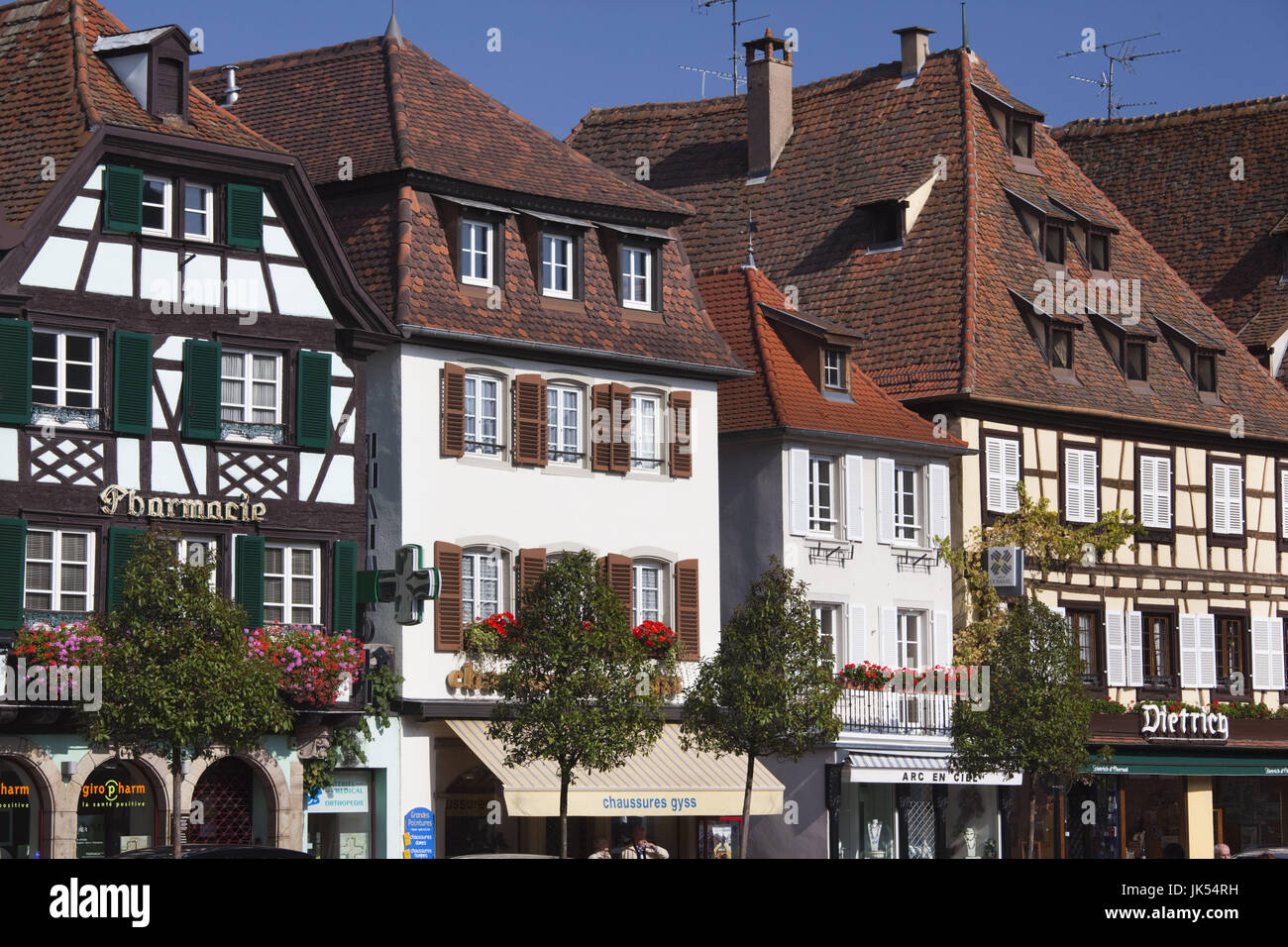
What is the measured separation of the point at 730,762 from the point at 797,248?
48.3 ft

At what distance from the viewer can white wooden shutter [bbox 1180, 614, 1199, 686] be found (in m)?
46.9

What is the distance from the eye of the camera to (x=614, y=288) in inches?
1487

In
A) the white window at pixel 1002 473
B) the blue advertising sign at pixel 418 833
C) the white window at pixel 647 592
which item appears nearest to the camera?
the blue advertising sign at pixel 418 833

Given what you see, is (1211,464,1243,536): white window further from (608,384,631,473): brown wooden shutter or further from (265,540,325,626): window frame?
(265,540,325,626): window frame

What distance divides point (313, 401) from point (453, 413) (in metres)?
2.60

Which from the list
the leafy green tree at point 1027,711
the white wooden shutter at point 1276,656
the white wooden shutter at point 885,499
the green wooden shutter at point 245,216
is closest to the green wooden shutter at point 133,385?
the green wooden shutter at point 245,216

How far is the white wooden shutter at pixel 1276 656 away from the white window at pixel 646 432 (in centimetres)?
1784

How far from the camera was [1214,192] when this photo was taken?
184ft

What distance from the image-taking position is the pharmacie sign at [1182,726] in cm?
4472

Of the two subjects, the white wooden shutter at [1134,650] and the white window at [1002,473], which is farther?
the white wooden shutter at [1134,650]

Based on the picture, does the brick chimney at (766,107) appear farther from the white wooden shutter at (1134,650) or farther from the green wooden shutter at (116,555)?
the green wooden shutter at (116,555)

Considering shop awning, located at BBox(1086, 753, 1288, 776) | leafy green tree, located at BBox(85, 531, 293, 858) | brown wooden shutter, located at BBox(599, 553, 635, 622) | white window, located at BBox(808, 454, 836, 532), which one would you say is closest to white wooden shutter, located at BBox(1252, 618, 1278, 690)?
shop awning, located at BBox(1086, 753, 1288, 776)

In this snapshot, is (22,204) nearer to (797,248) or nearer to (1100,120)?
(797,248)

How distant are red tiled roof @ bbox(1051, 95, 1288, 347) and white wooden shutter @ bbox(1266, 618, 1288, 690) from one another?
709 cm
